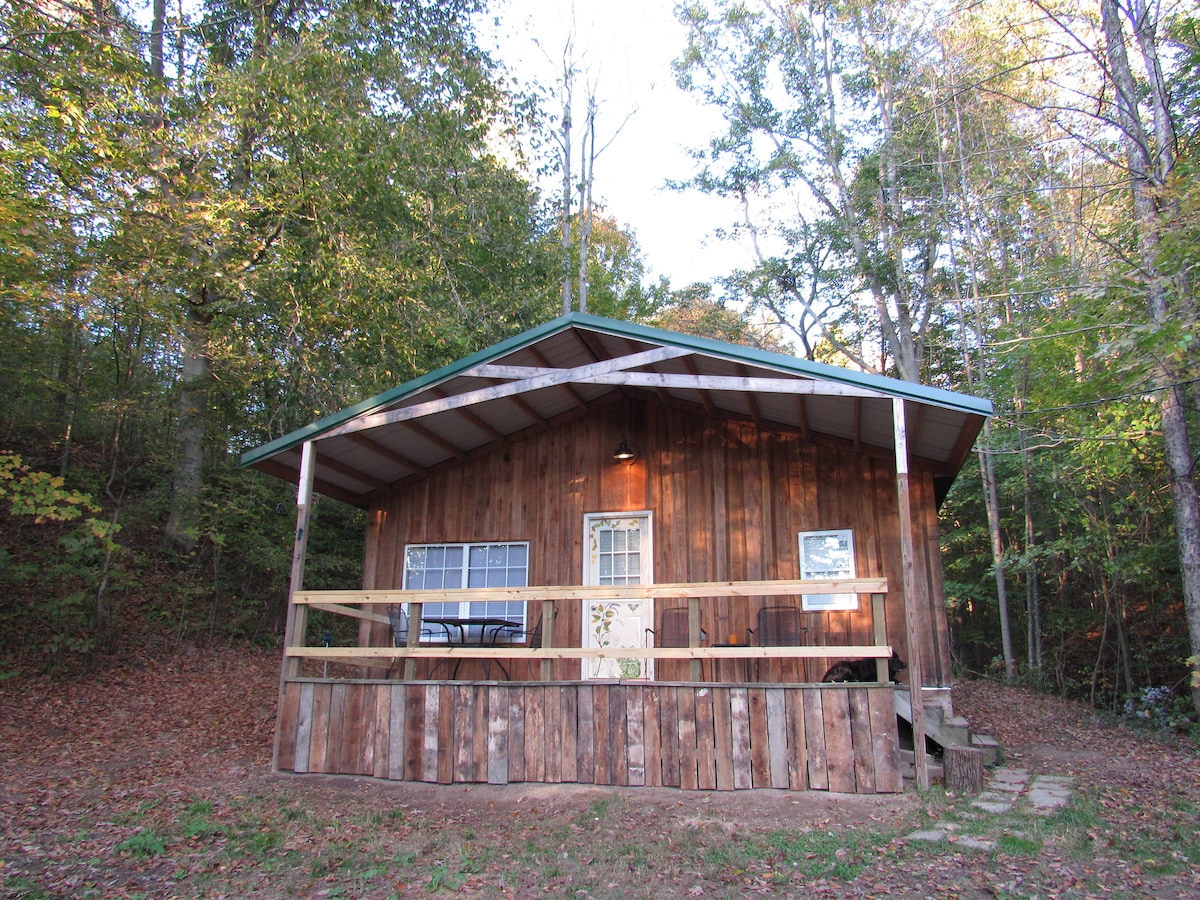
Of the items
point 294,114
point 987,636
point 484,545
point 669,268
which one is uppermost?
point 669,268

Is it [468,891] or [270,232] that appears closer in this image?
[468,891]

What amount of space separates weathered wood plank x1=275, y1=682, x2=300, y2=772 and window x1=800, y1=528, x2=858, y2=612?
4624mm

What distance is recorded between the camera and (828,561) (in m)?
7.73

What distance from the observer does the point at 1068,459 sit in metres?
11.6

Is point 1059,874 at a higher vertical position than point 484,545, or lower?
lower

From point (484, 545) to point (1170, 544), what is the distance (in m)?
8.86

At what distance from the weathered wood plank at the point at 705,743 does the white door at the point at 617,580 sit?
1.98m

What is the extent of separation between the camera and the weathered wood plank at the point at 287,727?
6699 millimetres

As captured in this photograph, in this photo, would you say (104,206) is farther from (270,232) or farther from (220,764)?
(220,764)

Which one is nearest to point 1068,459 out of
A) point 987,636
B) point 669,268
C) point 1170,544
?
point 1170,544

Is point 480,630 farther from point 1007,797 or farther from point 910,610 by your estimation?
point 1007,797

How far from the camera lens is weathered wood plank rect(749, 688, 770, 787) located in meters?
5.84

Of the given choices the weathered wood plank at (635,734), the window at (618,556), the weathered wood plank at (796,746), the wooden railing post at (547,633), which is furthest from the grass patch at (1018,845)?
the window at (618,556)

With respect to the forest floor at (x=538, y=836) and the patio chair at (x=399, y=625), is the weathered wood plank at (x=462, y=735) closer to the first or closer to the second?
the forest floor at (x=538, y=836)
